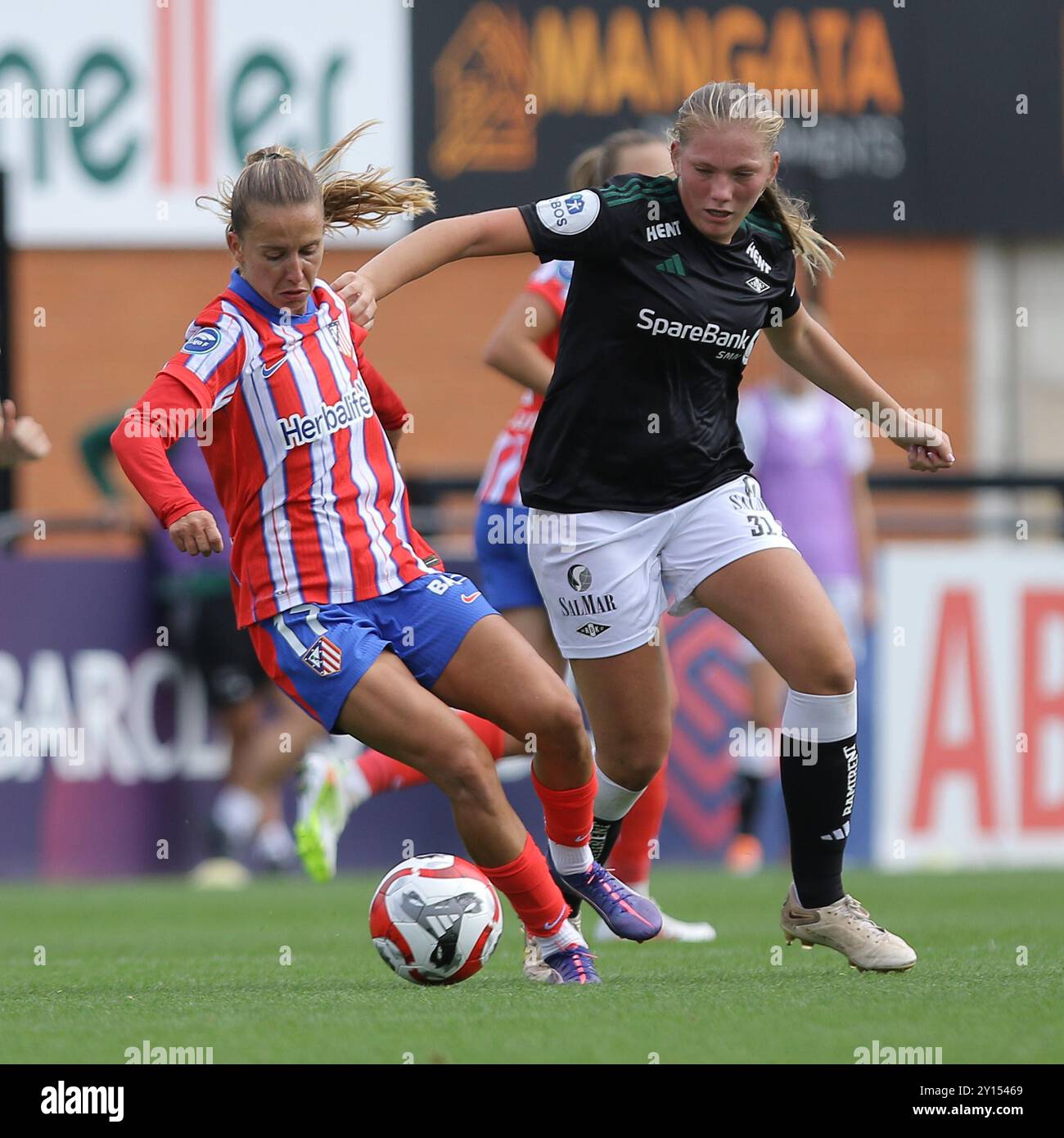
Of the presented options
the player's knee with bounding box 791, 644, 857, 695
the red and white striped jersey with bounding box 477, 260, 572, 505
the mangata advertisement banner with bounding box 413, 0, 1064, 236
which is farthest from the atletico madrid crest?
the mangata advertisement banner with bounding box 413, 0, 1064, 236

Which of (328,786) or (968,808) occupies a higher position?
(328,786)

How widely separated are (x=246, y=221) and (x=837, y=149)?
395 inches

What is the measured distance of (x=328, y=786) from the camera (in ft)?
22.8

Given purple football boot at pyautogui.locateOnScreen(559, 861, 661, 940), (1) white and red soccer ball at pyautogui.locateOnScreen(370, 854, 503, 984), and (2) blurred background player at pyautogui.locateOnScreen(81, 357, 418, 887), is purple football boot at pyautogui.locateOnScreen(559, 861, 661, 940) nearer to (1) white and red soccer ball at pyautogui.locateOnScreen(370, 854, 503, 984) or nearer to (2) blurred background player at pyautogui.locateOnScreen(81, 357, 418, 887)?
(1) white and red soccer ball at pyautogui.locateOnScreen(370, 854, 503, 984)

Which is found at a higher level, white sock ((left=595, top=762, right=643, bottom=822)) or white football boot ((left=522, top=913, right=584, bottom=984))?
white sock ((left=595, top=762, right=643, bottom=822))

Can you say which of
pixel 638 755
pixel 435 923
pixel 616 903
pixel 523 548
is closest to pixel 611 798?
pixel 638 755

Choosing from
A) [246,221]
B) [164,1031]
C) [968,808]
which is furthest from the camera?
[968,808]

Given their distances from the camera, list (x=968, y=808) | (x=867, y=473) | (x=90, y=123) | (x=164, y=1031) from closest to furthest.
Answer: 1. (x=164, y=1031)
2. (x=968, y=808)
3. (x=867, y=473)
4. (x=90, y=123)

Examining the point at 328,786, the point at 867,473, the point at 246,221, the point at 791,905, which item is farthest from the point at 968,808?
the point at 246,221

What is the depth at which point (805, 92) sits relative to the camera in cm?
1425

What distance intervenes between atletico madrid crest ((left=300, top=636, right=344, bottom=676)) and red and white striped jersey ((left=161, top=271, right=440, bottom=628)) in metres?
0.11

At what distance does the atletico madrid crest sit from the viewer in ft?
16.0

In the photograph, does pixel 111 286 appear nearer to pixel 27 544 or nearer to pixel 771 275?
pixel 27 544

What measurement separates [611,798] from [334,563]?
121 centimetres
